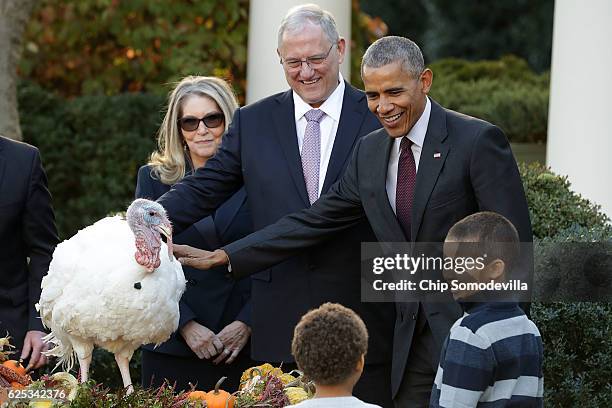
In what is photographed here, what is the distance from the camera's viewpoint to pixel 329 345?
363 cm

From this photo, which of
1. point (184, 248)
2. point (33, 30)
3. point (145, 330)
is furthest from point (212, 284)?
point (33, 30)

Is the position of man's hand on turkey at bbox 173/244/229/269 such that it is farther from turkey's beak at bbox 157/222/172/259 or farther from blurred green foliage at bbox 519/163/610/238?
blurred green foliage at bbox 519/163/610/238

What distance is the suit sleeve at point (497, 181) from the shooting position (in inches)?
181

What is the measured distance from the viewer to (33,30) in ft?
41.3

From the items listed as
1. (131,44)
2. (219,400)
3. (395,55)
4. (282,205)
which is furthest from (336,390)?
(131,44)

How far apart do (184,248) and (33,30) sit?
792 cm

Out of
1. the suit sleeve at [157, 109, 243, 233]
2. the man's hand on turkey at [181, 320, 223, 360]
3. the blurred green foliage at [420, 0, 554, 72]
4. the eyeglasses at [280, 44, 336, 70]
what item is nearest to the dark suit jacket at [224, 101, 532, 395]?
the eyeglasses at [280, 44, 336, 70]

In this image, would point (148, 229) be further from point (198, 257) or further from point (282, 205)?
point (282, 205)

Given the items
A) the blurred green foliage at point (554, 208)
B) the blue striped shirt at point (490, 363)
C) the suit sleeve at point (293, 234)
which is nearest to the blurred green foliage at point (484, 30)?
the blurred green foliage at point (554, 208)

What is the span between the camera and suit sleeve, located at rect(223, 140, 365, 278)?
5258 millimetres

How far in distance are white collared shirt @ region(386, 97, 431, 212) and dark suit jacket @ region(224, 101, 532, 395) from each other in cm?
2

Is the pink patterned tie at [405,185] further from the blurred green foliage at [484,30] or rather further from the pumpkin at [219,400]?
the blurred green foliage at [484,30]

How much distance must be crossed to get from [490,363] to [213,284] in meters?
2.23

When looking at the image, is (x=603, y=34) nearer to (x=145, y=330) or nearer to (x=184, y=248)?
(x=184, y=248)
